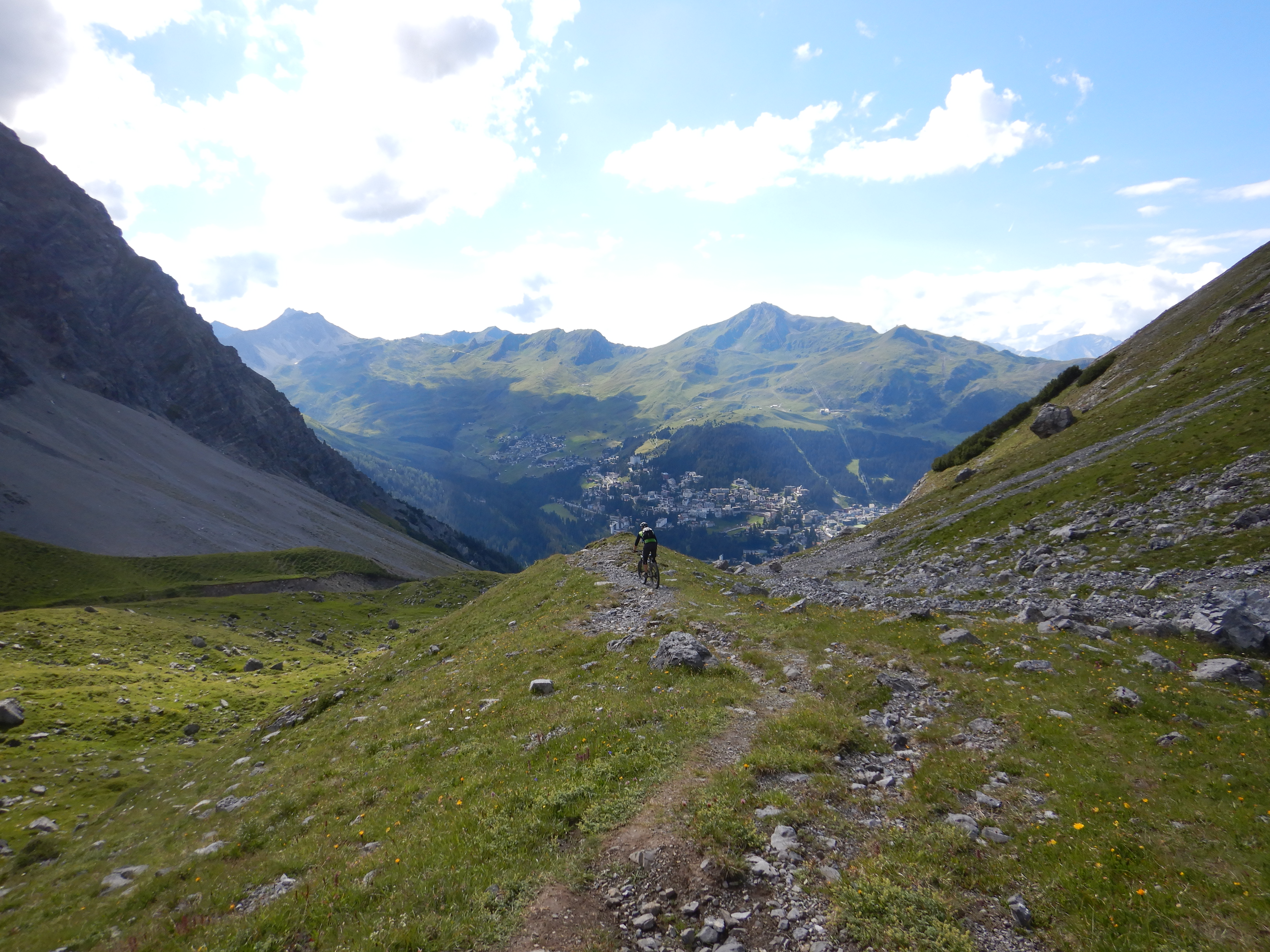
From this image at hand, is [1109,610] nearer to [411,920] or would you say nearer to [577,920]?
[577,920]

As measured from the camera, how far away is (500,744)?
53.5ft

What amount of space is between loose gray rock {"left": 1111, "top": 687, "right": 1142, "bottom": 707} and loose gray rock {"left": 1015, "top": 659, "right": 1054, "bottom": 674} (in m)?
2.12

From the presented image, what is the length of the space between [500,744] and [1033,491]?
52946 mm

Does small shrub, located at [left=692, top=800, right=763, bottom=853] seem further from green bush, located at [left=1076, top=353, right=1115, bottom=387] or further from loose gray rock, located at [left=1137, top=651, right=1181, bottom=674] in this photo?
green bush, located at [left=1076, top=353, right=1115, bottom=387]

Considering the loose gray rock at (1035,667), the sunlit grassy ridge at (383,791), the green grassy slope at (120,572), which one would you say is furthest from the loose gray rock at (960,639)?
the green grassy slope at (120,572)

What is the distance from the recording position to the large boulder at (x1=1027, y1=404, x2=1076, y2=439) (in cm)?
7056

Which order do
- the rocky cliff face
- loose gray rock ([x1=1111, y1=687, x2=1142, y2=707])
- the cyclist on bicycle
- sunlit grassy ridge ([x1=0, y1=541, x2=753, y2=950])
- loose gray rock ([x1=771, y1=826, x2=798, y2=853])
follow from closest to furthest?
loose gray rock ([x1=771, y1=826, x2=798, y2=853]), sunlit grassy ridge ([x1=0, y1=541, x2=753, y2=950]), loose gray rock ([x1=1111, y1=687, x2=1142, y2=707]), the cyclist on bicycle, the rocky cliff face

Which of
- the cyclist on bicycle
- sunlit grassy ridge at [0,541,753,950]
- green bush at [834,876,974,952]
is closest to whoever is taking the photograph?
green bush at [834,876,974,952]

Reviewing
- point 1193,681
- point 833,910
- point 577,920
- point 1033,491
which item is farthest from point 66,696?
point 1033,491

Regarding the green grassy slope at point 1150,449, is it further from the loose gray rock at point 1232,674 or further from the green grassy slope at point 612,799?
the green grassy slope at point 612,799

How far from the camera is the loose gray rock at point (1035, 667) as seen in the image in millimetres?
17844

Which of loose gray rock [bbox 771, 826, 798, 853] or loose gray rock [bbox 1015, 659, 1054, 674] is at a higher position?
loose gray rock [bbox 771, 826, 798, 853]

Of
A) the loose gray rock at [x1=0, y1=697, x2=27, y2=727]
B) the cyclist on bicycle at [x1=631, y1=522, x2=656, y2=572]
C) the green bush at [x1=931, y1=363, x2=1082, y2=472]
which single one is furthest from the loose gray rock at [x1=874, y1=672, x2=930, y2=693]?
the green bush at [x1=931, y1=363, x2=1082, y2=472]

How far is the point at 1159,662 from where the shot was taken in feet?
58.9
